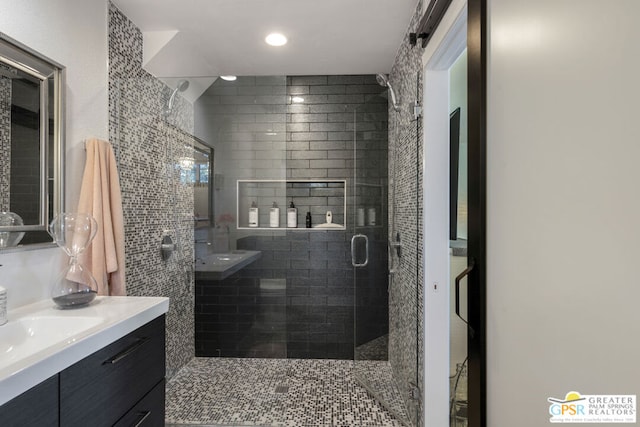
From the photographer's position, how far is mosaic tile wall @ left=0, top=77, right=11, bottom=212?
4.46ft

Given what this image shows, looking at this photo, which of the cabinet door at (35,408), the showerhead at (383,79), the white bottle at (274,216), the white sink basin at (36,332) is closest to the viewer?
the cabinet door at (35,408)

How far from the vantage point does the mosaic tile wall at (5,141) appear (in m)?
1.36

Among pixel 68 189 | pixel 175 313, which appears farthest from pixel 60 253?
pixel 175 313

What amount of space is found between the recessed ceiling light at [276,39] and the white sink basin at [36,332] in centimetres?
202

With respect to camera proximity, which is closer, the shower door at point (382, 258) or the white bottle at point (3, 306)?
the white bottle at point (3, 306)

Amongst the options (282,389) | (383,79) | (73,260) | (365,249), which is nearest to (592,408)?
(73,260)

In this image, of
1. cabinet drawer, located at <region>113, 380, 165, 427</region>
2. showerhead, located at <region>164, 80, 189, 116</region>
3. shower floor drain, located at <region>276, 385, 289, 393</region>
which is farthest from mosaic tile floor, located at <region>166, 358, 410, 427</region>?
showerhead, located at <region>164, 80, 189, 116</region>

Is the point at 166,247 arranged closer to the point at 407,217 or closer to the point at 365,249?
the point at 365,249

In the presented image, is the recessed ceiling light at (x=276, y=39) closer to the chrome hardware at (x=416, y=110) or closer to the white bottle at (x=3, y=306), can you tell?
the chrome hardware at (x=416, y=110)

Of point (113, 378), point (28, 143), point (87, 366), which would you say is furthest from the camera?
point (28, 143)

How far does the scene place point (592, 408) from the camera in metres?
0.67

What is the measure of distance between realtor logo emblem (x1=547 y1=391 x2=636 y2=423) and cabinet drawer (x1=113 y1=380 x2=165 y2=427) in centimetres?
141

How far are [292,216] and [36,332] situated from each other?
82.2 inches

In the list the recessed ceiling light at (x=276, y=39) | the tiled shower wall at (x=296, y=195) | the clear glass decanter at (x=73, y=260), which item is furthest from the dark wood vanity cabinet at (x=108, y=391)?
the recessed ceiling light at (x=276, y=39)
